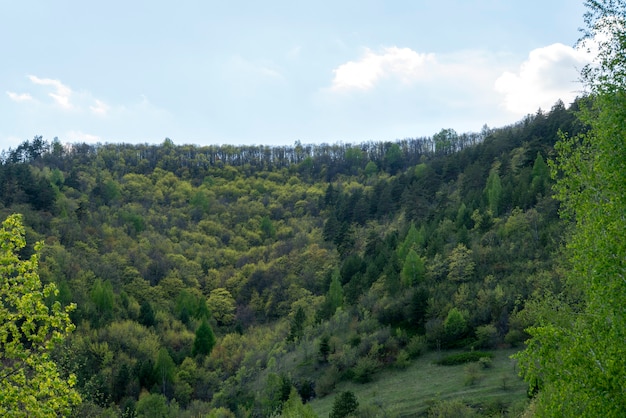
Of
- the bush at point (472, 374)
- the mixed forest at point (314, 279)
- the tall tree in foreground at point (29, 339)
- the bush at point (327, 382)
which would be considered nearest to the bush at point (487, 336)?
the mixed forest at point (314, 279)

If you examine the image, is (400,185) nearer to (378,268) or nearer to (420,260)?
(378,268)

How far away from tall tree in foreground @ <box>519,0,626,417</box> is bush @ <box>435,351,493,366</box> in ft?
82.6

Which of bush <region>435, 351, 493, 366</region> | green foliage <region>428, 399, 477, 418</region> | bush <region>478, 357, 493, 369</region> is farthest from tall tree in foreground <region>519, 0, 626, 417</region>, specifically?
bush <region>435, 351, 493, 366</region>

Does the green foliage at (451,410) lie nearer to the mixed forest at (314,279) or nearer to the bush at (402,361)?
the mixed forest at (314,279)

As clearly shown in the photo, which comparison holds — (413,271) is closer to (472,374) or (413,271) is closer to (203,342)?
(472,374)

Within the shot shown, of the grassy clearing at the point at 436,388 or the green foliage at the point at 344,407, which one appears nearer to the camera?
the grassy clearing at the point at 436,388

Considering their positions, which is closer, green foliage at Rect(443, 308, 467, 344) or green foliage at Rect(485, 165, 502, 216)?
green foliage at Rect(443, 308, 467, 344)

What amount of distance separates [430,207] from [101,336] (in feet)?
155

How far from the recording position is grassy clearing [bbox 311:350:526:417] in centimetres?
2630

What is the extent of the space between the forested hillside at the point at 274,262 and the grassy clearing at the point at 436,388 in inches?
54.0

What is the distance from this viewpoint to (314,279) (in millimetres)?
74875

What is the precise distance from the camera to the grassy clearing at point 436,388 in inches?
1035

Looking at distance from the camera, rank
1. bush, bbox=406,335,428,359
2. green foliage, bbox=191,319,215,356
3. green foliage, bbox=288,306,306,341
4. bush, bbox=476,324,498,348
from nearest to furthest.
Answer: bush, bbox=476,324,498,348
bush, bbox=406,335,428,359
green foliage, bbox=288,306,306,341
green foliage, bbox=191,319,215,356

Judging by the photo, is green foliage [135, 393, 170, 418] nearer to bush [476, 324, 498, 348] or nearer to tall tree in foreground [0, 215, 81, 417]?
bush [476, 324, 498, 348]
